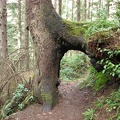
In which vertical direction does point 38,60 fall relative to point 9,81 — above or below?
above

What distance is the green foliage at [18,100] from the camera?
750 centimetres

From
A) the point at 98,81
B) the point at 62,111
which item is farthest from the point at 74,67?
the point at 62,111

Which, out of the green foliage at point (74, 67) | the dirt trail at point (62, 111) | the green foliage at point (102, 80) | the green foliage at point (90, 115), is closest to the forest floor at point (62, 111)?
the dirt trail at point (62, 111)

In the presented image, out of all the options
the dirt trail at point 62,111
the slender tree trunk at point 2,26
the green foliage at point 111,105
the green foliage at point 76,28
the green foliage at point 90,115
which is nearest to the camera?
the green foliage at point 111,105

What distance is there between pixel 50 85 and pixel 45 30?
6.23 feet

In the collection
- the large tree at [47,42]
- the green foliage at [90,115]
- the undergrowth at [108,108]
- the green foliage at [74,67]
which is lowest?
the green foliage at [74,67]

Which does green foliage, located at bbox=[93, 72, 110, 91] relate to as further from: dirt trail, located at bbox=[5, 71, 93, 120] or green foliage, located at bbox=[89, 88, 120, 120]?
green foliage, located at bbox=[89, 88, 120, 120]

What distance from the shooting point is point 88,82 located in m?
9.73

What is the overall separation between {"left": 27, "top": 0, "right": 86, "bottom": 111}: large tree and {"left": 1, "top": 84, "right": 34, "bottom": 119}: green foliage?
1.79ft

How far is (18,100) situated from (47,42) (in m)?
2.48

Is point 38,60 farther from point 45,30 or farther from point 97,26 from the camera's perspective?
point 97,26

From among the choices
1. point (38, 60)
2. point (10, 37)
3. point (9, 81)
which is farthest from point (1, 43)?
point (10, 37)

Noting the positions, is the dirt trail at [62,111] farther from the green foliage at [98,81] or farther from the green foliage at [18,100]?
the green foliage at [98,81]

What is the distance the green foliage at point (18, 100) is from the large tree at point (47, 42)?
544mm
